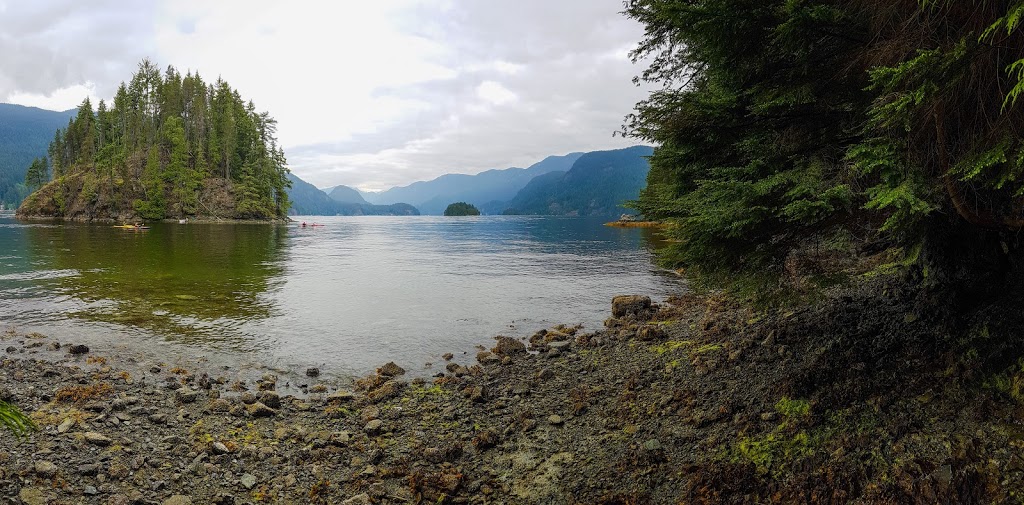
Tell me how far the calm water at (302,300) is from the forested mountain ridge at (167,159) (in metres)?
70.4

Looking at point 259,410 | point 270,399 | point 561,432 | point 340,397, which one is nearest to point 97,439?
point 259,410

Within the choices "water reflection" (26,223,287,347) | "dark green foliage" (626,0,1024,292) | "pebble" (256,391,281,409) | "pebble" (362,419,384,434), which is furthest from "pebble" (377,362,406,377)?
"dark green foliage" (626,0,1024,292)

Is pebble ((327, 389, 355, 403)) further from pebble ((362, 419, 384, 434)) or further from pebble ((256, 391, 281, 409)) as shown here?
pebble ((362, 419, 384, 434))

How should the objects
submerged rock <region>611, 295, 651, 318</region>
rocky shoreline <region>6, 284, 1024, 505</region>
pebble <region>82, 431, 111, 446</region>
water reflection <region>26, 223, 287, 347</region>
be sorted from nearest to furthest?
rocky shoreline <region>6, 284, 1024, 505</region>, pebble <region>82, 431, 111, 446</region>, water reflection <region>26, 223, 287, 347</region>, submerged rock <region>611, 295, 651, 318</region>

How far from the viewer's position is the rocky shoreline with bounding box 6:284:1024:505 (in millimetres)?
5113

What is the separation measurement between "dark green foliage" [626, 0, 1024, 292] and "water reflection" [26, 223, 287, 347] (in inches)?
545

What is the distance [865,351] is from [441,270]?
28.2 meters

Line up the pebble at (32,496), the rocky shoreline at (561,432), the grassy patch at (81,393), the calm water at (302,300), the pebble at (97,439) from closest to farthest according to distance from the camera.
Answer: the rocky shoreline at (561,432), the pebble at (32,496), the pebble at (97,439), the grassy patch at (81,393), the calm water at (302,300)

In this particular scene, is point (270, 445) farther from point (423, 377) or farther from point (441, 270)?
point (441, 270)

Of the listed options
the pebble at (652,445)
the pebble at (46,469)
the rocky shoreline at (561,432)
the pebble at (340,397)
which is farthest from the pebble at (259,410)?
the pebble at (652,445)

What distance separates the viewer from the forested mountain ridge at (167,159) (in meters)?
101

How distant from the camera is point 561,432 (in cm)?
788

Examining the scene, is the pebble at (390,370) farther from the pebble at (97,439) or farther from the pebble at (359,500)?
the pebble at (359,500)

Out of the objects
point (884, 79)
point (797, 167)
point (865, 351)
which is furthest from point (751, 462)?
point (884, 79)
